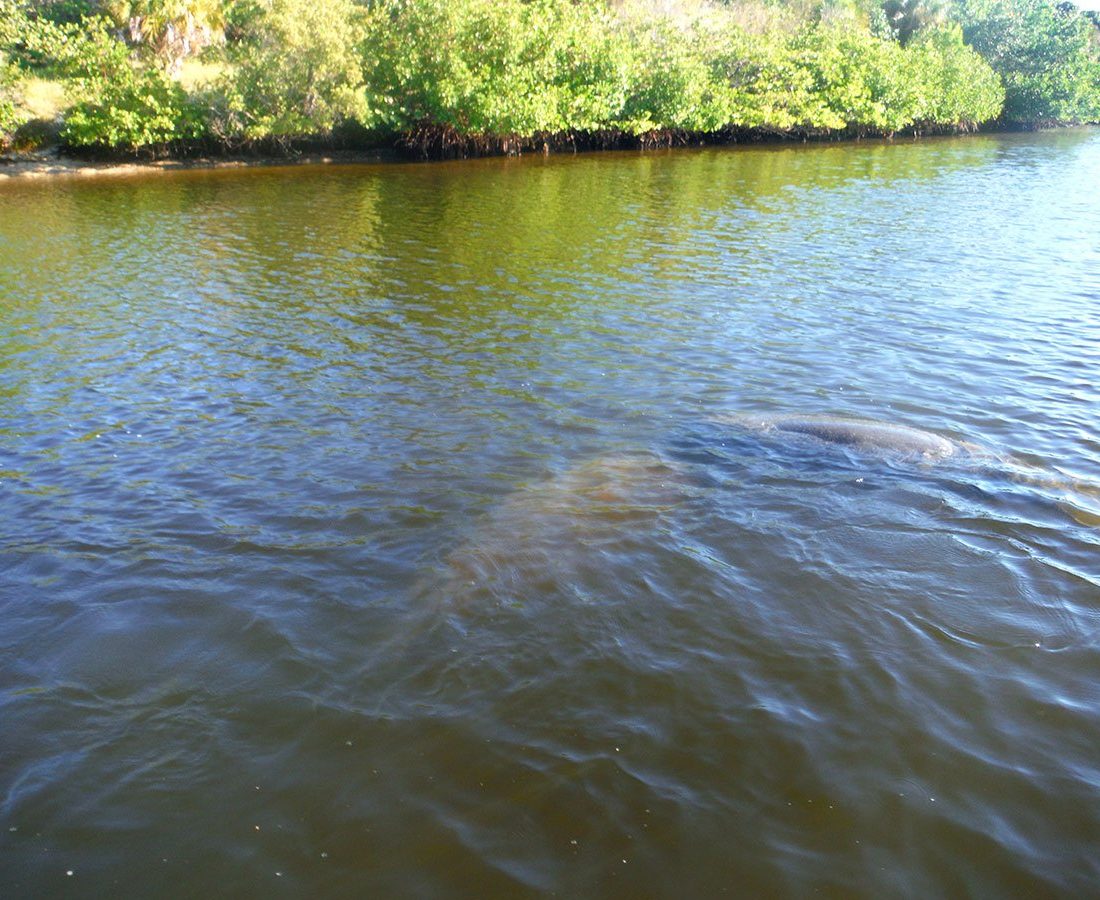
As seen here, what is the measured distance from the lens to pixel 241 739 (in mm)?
5363

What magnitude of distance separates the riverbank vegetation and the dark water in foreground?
2292 centimetres

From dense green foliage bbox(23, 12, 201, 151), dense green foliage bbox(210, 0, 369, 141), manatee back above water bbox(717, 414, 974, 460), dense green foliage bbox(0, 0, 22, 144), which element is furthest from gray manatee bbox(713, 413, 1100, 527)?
dense green foliage bbox(0, 0, 22, 144)

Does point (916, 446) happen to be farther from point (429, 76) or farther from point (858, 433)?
point (429, 76)

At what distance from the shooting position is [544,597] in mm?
6867

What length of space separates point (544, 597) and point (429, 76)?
3603 cm

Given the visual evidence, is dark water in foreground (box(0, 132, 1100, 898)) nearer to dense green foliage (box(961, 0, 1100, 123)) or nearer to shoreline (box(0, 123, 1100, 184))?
shoreline (box(0, 123, 1100, 184))

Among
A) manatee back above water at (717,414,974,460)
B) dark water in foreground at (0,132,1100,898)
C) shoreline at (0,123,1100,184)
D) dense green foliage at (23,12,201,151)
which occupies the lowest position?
dark water in foreground at (0,132,1100,898)

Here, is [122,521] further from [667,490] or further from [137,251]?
[137,251]

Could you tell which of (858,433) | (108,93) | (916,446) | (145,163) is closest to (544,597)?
(858,433)

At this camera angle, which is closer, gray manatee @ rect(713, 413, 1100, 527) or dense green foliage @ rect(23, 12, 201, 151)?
gray manatee @ rect(713, 413, 1100, 527)

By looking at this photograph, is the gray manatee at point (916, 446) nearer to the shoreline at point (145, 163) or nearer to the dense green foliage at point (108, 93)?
the shoreline at point (145, 163)

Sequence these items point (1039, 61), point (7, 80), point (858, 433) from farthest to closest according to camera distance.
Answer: point (1039, 61) < point (7, 80) < point (858, 433)

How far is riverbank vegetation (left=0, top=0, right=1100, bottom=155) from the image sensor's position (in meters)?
34.3

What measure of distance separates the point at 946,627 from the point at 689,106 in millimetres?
41903
